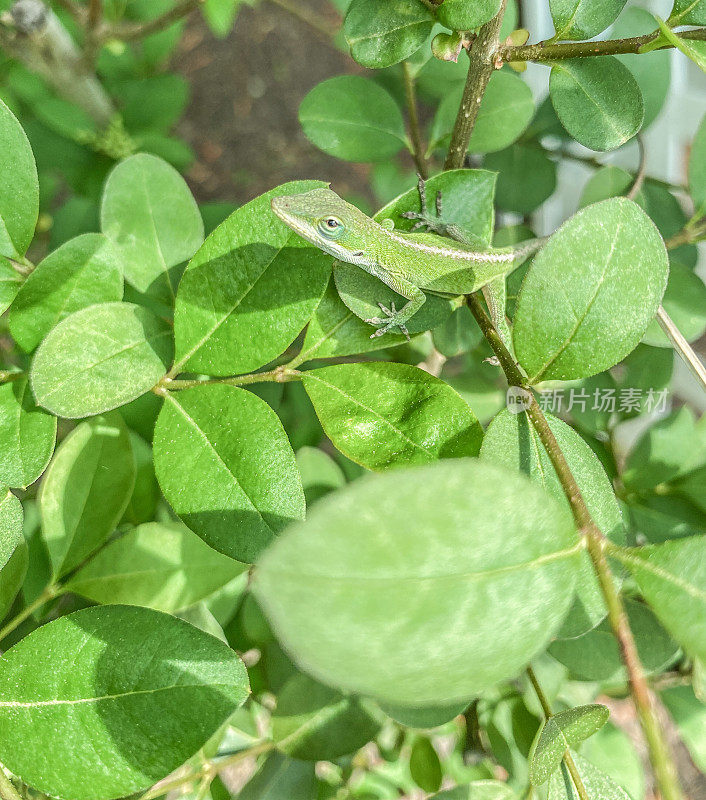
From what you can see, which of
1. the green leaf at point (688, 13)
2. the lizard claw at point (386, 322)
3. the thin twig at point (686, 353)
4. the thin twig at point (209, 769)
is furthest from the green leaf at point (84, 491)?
the green leaf at point (688, 13)

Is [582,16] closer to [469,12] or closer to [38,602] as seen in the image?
[469,12]

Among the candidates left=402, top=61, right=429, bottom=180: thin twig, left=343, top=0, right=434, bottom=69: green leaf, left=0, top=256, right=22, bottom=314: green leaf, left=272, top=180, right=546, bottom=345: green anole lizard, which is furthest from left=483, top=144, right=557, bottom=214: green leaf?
left=0, top=256, right=22, bottom=314: green leaf

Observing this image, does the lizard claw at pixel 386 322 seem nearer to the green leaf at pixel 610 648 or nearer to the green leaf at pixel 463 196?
Result: the green leaf at pixel 463 196

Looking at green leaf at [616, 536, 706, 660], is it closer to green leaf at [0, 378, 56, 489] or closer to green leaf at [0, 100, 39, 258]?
green leaf at [0, 378, 56, 489]

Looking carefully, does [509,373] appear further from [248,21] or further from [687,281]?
[248,21]

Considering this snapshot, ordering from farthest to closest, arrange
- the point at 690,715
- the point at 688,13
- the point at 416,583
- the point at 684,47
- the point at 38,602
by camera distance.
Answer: the point at 690,715 < the point at 38,602 < the point at 688,13 < the point at 684,47 < the point at 416,583

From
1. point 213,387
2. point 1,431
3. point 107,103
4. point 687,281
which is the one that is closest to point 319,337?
point 213,387

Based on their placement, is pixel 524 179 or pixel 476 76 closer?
pixel 476 76

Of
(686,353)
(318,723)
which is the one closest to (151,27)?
(686,353)
